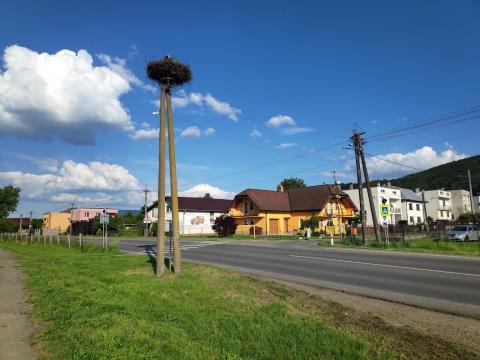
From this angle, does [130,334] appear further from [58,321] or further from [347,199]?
[347,199]

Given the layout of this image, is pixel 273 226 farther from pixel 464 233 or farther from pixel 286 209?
pixel 464 233

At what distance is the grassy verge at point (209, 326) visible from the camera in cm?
536

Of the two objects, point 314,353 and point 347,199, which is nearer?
point 314,353

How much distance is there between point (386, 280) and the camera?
12305 millimetres

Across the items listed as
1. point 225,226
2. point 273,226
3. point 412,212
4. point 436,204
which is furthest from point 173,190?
point 436,204

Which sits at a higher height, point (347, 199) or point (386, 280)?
point (347, 199)

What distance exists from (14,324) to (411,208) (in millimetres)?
83519

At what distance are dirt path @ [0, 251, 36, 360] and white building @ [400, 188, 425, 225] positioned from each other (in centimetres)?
7716

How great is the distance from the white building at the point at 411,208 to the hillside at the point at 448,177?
94.0 feet

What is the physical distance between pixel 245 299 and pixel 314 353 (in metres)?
3.66

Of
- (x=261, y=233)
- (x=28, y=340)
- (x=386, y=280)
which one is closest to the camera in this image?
(x=28, y=340)

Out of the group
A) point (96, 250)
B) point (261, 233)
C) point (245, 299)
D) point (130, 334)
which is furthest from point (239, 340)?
point (261, 233)

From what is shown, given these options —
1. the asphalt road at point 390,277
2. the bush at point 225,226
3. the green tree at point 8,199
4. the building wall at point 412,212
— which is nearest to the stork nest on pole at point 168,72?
the asphalt road at point 390,277

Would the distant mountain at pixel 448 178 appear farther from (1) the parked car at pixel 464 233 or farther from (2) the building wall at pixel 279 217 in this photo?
(1) the parked car at pixel 464 233
